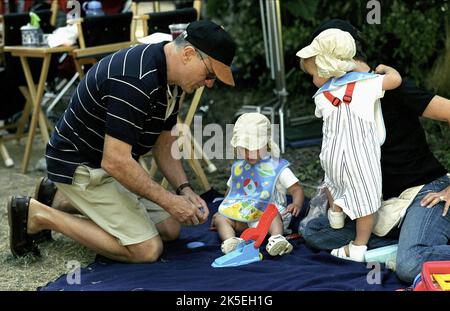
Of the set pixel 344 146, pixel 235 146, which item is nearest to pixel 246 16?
pixel 235 146

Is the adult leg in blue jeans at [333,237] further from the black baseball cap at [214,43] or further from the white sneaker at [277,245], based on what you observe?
the black baseball cap at [214,43]

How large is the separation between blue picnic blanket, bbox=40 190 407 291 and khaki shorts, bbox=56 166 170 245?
0.16m

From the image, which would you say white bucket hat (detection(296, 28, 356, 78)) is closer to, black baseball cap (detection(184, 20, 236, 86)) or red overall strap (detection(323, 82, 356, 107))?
red overall strap (detection(323, 82, 356, 107))

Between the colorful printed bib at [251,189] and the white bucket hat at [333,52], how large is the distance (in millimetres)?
729

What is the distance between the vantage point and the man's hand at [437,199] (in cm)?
320

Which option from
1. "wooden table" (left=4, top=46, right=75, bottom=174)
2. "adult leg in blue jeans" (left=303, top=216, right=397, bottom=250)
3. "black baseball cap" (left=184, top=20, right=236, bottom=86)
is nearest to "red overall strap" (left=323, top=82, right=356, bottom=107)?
"black baseball cap" (left=184, top=20, right=236, bottom=86)

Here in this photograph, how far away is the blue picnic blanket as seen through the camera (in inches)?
122

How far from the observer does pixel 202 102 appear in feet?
→ 21.2

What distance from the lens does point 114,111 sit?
3158mm

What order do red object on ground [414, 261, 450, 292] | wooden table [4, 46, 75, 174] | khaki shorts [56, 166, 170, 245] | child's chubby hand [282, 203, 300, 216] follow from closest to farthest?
red object on ground [414, 261, 450, 292] < khaki shorts [56, 166, 170, 245] < child's chubby hand [282, 203, 300, 216] < wooden table [4, 46, 75, 174]

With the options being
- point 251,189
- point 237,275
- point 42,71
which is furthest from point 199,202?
point 42,71

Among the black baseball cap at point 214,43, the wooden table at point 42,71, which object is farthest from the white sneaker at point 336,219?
the wooden table at point 42,71

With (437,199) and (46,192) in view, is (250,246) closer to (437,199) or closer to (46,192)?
(437,199)

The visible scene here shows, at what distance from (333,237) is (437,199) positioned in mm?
547
